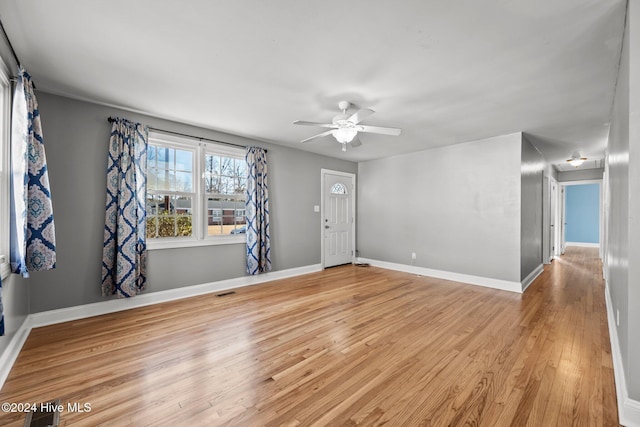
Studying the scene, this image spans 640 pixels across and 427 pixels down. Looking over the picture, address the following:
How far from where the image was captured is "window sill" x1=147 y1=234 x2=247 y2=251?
3676mm

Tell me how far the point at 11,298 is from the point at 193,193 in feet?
7.06

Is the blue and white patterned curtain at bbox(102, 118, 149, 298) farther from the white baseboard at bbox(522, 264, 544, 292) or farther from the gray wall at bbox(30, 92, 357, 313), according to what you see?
the white baseboard at bbox(522, 264, 544, 292)

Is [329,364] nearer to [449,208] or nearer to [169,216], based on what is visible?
[169,216]

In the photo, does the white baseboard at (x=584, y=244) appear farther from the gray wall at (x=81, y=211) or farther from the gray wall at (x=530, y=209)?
the gray wall at (x=81, y=211)

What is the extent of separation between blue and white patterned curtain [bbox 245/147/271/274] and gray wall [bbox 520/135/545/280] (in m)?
4.14

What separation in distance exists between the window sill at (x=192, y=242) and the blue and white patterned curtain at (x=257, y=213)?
18 centimetres

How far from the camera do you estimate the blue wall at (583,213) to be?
9141 mm

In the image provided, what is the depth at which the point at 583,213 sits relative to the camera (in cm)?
936

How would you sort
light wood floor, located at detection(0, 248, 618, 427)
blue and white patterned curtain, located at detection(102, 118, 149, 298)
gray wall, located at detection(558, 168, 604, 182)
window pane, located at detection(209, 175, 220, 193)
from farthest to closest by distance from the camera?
1. gray wall, located at detection(558, 168, 604, 182)
2. window pane, located at detection(209, 175, 220, 193)
3. blue and white patterned curtain, located at detection(102, 118, 149, 298)
4. light wood floor, located at detection(0, 248, 618, 427)

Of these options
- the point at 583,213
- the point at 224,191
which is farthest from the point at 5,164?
the point at 583,213

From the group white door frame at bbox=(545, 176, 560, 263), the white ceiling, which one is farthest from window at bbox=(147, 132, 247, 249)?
white door frame at bbox=(545, 176, 560, 263)

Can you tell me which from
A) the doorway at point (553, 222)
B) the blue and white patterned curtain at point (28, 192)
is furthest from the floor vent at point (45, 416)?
the doorway at point (553, 222)

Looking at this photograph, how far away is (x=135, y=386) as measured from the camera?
1924mm

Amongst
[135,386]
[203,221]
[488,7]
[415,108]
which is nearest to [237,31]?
[488,7]
